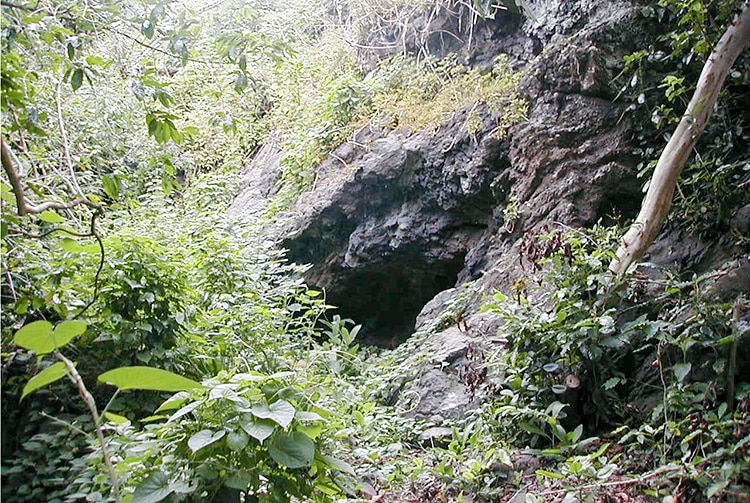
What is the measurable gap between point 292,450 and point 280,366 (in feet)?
5.72

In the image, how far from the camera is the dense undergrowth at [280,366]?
1792 millimetres

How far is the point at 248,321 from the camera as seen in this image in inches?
146

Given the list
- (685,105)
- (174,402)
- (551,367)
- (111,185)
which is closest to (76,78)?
(111,185)

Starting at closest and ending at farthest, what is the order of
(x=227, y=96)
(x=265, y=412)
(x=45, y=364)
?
(x=265, y=412) → (x=45, y=364) → (x=227, y=96)

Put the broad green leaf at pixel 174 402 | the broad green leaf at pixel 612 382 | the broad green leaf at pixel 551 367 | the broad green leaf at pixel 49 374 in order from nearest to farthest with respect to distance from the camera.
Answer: the broad green leaf at pixel 49 374
the broad green leaf at pixel 174 402
the broad green leaf at pixel 612 382
the broad green leaf at pixel 551 367

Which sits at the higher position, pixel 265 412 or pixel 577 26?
pixel 577 26

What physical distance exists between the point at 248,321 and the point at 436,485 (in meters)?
1.60

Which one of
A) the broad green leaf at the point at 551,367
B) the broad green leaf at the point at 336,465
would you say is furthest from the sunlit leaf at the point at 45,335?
the broad green leaf at the point at 551,367

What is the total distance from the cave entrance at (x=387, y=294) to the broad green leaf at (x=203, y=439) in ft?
13.0

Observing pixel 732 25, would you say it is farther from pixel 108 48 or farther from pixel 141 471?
pixel 108 48

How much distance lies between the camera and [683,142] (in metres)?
3.26

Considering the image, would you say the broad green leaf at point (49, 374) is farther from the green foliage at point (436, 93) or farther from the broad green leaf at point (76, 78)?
the green foliage at point (436, 93)

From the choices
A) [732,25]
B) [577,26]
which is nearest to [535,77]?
[577,26]

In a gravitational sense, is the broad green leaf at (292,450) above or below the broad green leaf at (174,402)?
below
